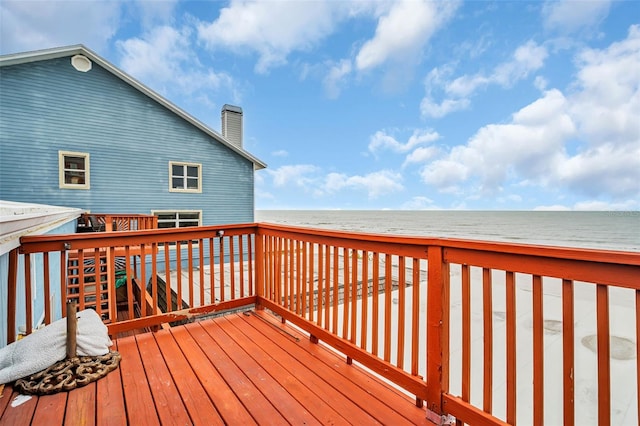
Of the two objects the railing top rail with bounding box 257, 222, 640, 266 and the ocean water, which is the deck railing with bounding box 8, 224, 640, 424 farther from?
the ocean water

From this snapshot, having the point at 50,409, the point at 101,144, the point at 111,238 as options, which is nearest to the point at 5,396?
the point at 50,409

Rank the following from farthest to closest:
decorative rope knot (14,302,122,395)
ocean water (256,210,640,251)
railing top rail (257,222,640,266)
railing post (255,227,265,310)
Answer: ocean water (256,210,640,251)
railing post (255,227,265,310)
decorative rope knot (14,302,122,395)
railing top rail (257,222,640,266)

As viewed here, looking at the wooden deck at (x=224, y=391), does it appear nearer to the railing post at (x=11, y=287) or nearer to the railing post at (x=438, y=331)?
the railing post at (x=438, y=331)

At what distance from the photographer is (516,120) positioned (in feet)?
106

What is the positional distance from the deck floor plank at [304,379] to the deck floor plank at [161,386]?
57 cm

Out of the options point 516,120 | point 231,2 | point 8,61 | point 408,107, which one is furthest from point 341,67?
point 516,120

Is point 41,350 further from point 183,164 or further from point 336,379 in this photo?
point 183,164

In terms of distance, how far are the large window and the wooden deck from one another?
9.36 metres

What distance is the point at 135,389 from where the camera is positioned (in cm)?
180

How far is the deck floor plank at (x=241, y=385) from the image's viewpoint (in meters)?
1.59

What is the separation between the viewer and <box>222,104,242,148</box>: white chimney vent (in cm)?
1328

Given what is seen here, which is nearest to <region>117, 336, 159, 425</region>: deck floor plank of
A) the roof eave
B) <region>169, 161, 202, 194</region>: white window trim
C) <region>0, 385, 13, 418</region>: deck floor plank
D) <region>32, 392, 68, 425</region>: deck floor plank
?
<region>32, 392, 68, 425</region>: deck floor plank

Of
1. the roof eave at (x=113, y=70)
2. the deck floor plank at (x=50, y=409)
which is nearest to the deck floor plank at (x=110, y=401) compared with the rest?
the deck floor plank at (x=50, y=409)

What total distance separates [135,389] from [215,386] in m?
0.46
